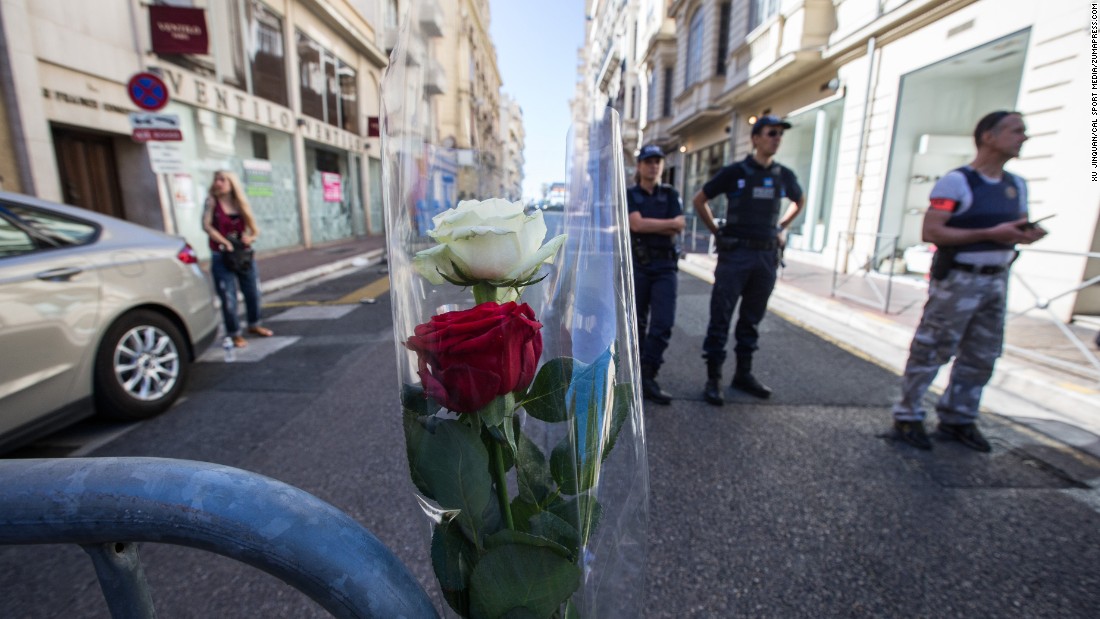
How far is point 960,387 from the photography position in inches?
122

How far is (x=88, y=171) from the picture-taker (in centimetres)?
909

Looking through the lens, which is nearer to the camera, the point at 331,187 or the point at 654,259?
the point at 654,259

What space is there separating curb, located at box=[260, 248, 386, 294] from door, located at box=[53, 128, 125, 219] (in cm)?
351

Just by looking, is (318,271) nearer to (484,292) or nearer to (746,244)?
(746,244)

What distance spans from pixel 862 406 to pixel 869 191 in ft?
27.6

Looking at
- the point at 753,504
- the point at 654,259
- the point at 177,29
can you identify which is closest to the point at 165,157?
the point at 177,29

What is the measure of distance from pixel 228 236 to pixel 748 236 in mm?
4996

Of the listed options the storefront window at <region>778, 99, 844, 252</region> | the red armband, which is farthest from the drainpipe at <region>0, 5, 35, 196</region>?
the storefront window at <region>778, 99, 844, 252</region>

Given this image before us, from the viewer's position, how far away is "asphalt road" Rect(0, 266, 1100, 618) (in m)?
1.89

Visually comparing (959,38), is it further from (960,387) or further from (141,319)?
(141,319)

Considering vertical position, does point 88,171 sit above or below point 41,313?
above

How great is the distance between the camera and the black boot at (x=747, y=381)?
3941 millimetres

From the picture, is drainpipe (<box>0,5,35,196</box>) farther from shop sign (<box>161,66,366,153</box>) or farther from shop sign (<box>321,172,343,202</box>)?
shop sign (<box>321,172,343,202</box>)

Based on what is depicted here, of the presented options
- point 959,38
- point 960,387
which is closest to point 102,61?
point 960,387
